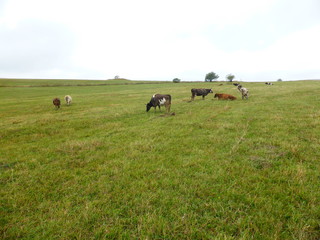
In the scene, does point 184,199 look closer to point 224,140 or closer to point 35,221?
point 35,221

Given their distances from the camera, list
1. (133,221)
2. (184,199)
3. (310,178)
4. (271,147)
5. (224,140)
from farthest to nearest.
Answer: (224,140)
(271,147)
(310,178)
(184,199)
(133,221)

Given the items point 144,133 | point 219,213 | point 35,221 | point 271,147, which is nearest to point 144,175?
point 219,213

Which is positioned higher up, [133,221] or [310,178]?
[310,178]

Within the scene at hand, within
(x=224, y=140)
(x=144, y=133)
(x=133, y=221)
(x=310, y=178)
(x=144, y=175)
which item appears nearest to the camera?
(x=133, y=221)

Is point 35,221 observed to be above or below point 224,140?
below

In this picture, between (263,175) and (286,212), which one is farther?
(263,175)

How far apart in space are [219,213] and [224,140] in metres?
3.70

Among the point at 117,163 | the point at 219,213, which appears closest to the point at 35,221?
the point at 117,163

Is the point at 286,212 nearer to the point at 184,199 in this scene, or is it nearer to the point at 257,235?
the point at 257,235

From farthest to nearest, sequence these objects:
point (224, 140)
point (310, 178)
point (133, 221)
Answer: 1. point (224, 140)
2. point (310, 178)
3. point (133, 221)

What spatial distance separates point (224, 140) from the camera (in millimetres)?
6191

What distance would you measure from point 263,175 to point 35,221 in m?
5.01

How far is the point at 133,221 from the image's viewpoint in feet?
9.31

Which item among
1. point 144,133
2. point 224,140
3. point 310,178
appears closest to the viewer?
point 310,178
